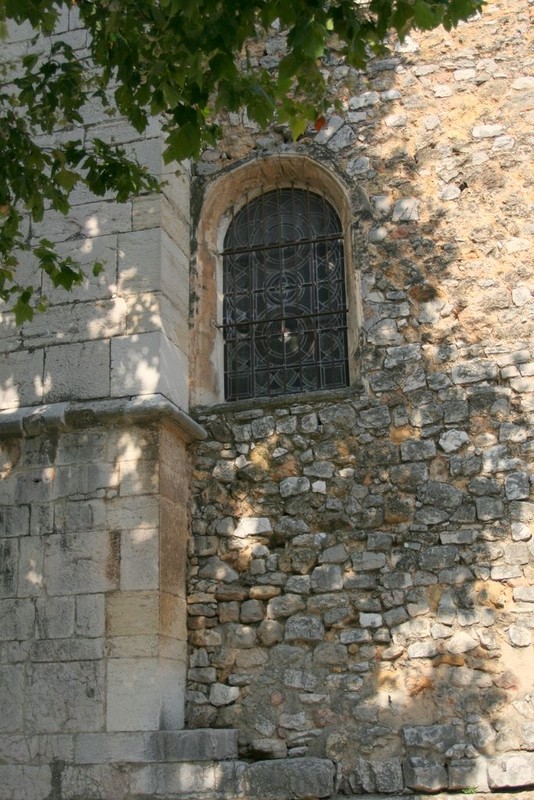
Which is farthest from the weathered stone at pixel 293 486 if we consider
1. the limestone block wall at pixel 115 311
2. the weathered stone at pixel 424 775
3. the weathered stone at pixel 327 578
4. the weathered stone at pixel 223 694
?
the weathered stone at pixel 424 775

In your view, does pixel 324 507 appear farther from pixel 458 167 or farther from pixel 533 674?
pixel 458 167

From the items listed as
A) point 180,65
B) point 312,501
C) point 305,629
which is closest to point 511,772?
point 305,629

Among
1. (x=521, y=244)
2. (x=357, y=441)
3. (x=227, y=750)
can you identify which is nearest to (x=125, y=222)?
(x=357, y=441)

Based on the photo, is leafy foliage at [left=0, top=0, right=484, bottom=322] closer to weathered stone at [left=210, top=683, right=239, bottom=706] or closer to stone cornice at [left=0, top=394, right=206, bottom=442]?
stone cornice at [left=0, top=394, right=206, bottom=442]

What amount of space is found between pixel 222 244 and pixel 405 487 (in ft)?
8.15

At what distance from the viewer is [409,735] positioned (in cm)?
596

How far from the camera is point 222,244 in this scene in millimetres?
7809

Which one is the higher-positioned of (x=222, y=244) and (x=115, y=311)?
(x=222, y=244)

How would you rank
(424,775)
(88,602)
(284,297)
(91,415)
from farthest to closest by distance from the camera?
1. (284,297)
2. (91,415)
3. (88,602)
4. (424,775)

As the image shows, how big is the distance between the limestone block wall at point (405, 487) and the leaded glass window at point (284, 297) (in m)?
0.36

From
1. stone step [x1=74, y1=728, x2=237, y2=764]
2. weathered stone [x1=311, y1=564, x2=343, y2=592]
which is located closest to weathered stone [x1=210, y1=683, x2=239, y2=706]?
stone step [x1=74, y1=728, x2=237, y2=764]

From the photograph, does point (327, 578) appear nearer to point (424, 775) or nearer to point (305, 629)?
point (305, 629)

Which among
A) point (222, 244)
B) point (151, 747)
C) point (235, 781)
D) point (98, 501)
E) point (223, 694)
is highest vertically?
point (222, 244)

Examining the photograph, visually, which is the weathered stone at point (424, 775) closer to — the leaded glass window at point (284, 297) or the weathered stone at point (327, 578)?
the weathered stone at point (327, 578)
